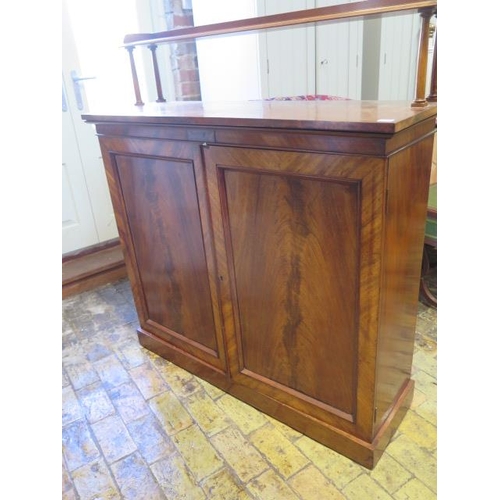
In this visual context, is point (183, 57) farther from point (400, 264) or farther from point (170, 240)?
point (400, 264)

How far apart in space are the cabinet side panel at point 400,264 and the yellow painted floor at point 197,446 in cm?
18

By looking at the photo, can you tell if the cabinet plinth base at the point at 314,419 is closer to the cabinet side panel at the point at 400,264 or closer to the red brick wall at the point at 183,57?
the cabinet side panel at the point at 400,264

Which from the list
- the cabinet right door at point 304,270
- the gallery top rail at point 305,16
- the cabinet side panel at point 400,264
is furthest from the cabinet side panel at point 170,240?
the cabinet side panel at point 400,264

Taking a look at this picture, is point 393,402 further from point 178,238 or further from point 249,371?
point 178,238

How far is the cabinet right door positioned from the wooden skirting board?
4.38 ft

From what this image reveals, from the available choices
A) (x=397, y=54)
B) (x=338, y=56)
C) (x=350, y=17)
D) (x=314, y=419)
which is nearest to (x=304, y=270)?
(x=314, y=419)

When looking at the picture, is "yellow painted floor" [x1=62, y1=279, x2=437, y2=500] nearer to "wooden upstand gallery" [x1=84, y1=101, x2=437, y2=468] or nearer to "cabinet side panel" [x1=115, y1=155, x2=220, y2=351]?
"wooden upstand gallery" [x1=84, y1=101, x2=437, y2=468]

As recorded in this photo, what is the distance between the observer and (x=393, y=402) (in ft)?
4.52

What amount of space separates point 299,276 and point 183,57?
1.95m

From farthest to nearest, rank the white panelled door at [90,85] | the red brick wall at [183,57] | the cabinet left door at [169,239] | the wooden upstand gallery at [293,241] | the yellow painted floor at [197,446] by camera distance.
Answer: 1. the red brick wall at [183,57]
2. the white panelled door at [90,85]
3. the cabinet left door at [169,239]
4. the yellow painted floor at [197,446]
5. the wooden upstand gallery at [293,241]

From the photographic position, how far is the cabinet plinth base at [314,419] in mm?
1291

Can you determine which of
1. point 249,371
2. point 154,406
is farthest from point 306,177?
point 154,406

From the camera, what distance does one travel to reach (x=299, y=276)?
121 cm
